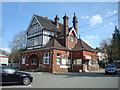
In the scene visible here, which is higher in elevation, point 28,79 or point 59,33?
point 59,33

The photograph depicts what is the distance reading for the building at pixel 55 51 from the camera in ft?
88.8

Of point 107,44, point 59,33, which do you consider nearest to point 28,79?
point 59,33

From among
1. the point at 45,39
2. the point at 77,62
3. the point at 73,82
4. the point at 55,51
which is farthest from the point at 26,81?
the point at 45,39

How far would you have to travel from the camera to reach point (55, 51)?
2683 centimetres

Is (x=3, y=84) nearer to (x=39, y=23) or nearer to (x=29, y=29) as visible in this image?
(x=39, y=23)

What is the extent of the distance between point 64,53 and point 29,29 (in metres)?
11.9

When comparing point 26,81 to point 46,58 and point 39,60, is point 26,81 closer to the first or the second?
point 46,58

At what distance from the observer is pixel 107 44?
53.4 meters

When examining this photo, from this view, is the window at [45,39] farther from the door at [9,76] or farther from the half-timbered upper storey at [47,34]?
the door at [9,76]

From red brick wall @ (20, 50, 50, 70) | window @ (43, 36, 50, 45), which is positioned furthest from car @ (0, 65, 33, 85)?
window @ (43, 36, 50, 45)

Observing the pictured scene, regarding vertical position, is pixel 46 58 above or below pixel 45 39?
below

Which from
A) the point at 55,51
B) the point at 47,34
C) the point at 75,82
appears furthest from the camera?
the point at 47,34

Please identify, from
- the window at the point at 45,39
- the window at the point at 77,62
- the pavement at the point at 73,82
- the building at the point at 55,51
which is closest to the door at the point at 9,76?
the pavement at the point at 73,82

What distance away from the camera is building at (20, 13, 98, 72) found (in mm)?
27062
